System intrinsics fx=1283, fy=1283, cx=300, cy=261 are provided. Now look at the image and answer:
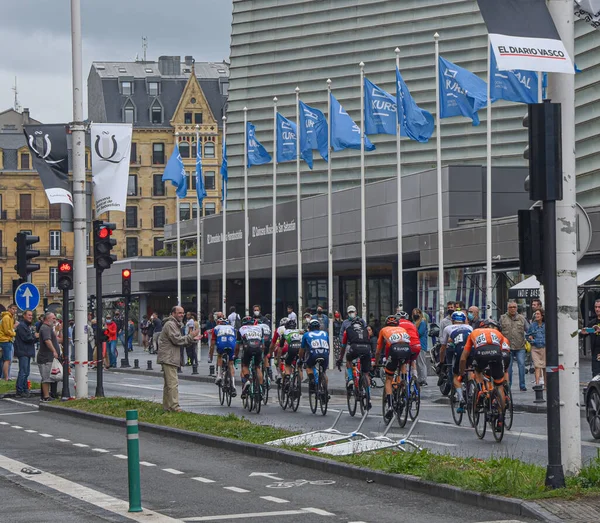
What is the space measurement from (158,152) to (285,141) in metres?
64.9

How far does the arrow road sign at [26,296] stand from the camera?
28.2 metres

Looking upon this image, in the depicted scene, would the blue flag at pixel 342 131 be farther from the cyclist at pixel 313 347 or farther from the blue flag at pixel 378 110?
the cyclist at pixel 313 347

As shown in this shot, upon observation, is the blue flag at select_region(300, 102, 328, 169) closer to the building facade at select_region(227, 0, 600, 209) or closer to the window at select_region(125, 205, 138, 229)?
the building facade at select_region(227, 0, 600, 209)

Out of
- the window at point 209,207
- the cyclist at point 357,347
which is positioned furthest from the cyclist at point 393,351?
the window at point 209,207

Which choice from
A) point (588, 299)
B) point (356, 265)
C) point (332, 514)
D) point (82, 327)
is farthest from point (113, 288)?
point (332, 514)

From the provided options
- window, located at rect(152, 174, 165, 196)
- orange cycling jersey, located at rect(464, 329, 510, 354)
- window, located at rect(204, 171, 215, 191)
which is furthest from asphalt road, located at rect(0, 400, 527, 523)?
window, located at rect(152, 174, 165, 196)

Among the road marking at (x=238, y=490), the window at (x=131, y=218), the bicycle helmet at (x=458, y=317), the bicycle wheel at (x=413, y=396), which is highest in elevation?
the window at (x=131, y=218)

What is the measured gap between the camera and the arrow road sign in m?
28.2

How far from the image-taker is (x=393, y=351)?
18953mm

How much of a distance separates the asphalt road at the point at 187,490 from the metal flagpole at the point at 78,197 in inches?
256

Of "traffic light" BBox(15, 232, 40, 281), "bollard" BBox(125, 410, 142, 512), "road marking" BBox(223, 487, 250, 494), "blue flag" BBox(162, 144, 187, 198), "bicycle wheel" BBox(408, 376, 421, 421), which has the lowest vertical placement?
"road marking" BBox(223, 487, 250, 494)

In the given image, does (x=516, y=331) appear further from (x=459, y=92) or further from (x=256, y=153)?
(x=256, y=153)

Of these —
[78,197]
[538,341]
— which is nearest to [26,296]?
[78,197]

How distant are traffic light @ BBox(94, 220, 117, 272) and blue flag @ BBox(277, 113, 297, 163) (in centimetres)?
1780
